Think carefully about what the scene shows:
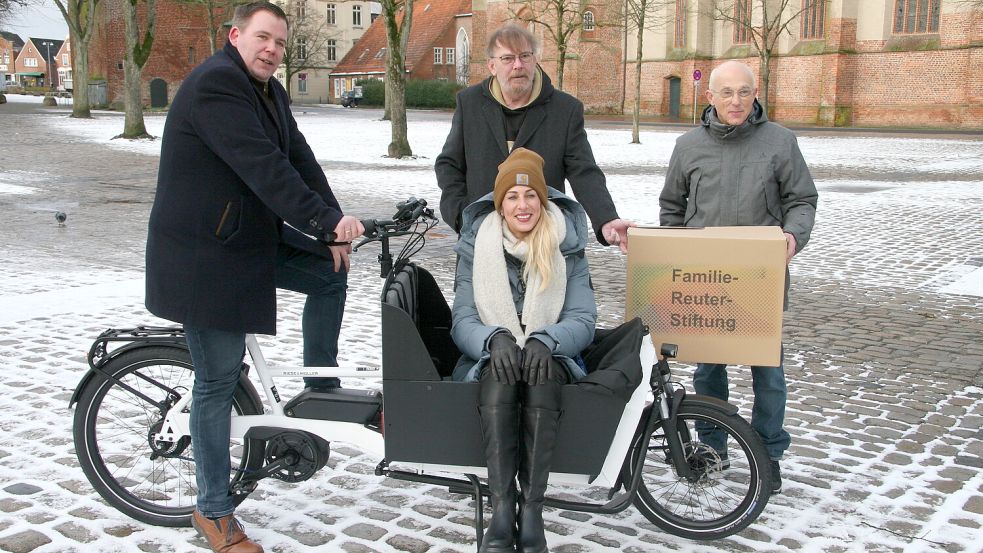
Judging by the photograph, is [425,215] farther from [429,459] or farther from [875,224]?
[875,224]

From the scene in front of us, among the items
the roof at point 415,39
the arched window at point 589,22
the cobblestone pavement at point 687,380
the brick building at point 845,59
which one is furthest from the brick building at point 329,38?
the cobblestone pavement at point 687,380

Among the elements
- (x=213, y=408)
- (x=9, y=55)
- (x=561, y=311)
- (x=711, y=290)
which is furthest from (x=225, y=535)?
(x=9, y=55)

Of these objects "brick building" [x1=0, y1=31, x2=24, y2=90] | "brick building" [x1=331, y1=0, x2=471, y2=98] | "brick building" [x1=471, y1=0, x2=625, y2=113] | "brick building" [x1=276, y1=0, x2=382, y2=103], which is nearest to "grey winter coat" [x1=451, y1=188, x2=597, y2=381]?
"brick building" [x1=471, y1=0, x2=625, y2=113]

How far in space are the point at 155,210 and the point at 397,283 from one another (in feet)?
2.92

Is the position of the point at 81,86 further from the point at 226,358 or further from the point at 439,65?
the point at 226,358

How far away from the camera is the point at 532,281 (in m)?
3.61

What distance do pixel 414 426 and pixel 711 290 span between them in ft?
4.25

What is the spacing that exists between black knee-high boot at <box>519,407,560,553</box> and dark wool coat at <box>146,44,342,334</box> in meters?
1.00

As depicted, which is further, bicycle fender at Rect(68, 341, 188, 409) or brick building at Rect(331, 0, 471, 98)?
brick building at Rect(331, 0, 471, 98)

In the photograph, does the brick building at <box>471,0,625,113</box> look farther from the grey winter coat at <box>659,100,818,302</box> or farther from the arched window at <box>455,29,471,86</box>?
the grey winter coat at <box>659,100,818,302</box>

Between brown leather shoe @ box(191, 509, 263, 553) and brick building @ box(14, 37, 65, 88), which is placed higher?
brick building @ box(14, 37, 65, 88)

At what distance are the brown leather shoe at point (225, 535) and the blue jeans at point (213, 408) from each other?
1.2 inches

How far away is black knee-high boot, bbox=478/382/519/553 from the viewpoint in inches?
127

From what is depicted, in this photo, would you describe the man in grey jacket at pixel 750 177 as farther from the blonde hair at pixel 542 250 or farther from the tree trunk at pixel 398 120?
the tree trunk at pixel 398 120
